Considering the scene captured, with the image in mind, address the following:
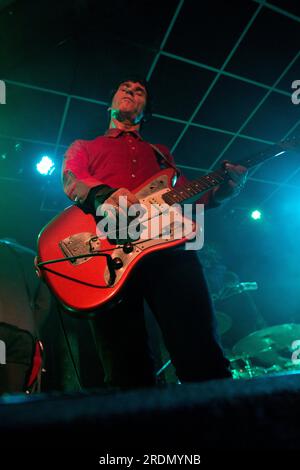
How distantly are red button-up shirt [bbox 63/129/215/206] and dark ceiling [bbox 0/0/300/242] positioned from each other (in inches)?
71.2

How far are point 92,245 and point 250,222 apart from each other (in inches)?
196

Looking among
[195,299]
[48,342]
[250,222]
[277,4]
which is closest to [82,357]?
[48,342]

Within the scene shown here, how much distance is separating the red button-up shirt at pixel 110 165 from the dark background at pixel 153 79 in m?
1.81

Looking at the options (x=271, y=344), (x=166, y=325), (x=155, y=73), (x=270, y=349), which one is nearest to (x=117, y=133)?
(x=166, y=325)

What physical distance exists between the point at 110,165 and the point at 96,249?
618 millimetres

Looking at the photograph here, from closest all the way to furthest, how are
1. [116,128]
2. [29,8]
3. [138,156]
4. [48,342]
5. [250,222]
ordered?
[138,156] → [116,128] → [29,8] → [48,342] → [250,222]

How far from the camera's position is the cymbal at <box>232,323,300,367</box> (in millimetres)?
3482

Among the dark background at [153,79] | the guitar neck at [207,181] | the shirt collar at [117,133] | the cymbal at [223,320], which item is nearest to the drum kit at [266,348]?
the cymbal at [223,320]

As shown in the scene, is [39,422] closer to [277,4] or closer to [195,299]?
[195,299]

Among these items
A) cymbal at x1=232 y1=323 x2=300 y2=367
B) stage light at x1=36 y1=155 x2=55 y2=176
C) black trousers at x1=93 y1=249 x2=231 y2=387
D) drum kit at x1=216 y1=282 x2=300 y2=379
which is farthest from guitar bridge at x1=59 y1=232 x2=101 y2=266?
stage light at x1=36 y1=155 x2=55 y2=176

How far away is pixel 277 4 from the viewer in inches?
128

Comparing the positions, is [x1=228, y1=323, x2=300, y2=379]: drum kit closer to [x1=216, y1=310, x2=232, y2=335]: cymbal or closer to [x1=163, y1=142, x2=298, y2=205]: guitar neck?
[x1=216, y1=310, x2=232, y2=335]: cymbal

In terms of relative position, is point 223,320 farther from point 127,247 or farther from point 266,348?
point 127,247

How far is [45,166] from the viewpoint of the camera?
455 centimetres
